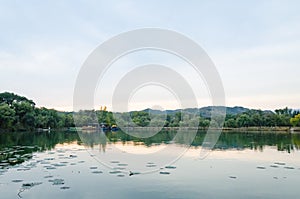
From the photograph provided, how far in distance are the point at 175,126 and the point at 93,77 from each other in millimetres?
48546

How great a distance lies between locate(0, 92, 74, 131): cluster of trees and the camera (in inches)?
1428

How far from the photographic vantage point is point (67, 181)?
7824 millimetres

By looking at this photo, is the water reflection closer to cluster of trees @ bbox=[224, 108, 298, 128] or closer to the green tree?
the green tree

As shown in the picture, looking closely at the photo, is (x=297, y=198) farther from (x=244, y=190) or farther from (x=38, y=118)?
(x=38, y=118)

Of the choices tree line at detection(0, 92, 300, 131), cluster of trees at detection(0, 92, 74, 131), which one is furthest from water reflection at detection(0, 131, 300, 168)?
tree line at detection(0, 92, 300, 131)

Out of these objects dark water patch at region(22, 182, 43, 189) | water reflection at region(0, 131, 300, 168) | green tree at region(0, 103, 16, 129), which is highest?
green tree at region(0, 103, 16, 129)

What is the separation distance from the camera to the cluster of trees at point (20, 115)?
119 feet

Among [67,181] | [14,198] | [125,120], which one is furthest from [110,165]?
[125,120]

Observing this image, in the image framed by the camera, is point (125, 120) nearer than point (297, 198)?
No

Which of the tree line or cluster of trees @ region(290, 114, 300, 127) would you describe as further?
cluster of trees @ region(290, 114, 300, 127)

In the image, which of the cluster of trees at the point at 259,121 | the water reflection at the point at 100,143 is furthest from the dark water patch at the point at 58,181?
the cluster of trees at the point at 259,121

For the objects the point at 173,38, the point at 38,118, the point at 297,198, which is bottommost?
the point at 297,198

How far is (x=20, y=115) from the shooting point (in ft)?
132

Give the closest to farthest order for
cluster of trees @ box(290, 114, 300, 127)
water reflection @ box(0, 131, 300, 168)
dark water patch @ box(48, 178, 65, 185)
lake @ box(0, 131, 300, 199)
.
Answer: lake @ box(0, 131, 300, 199)
dark water patch @ box(48, 178, 65, 185)
water reflection @ box(0, 131, 300, 168)
cluster of trees @ box(290, 114, 300, 127)
